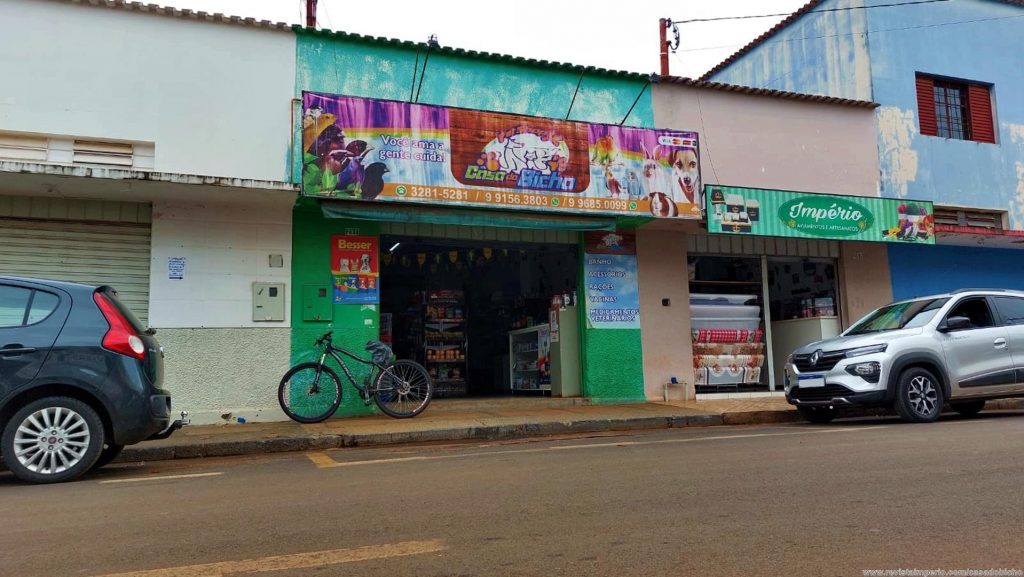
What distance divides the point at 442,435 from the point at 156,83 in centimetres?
653

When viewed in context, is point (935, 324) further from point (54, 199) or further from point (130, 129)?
point (54, 199)

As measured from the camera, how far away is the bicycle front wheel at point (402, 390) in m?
10.4

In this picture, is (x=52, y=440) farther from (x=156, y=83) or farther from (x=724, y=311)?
(x=724, y=311)

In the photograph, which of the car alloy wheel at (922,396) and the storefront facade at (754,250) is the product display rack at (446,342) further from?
the car alloy wheel at (922,396)

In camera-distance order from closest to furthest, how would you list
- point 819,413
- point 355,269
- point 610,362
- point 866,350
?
point 866,350 → point 819,413 → point 355,269 → point 610,362

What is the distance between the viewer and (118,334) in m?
6.19

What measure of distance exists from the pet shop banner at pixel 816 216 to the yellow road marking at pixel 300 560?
935 cm

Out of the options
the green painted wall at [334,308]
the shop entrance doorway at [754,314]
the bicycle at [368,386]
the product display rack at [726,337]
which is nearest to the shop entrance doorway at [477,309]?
the green painted wall at [334,308]

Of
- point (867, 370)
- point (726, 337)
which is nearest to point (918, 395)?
point (867, 370)

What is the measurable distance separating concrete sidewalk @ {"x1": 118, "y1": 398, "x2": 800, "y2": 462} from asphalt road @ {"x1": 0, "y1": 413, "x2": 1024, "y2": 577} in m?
1.33

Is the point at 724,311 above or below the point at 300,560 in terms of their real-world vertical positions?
above

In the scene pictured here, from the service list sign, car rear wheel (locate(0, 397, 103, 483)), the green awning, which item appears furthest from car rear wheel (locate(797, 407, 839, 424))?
car rear wheel (locate(0, 397, 103, 483))

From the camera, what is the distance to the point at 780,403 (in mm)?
11914

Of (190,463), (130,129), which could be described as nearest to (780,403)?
(190,463)
